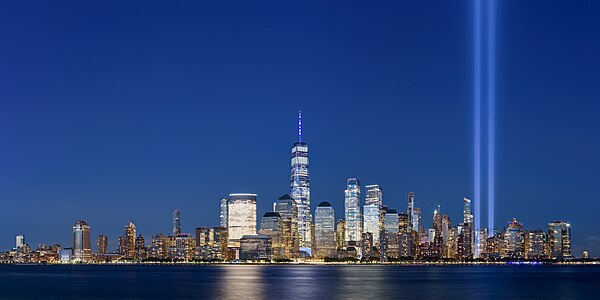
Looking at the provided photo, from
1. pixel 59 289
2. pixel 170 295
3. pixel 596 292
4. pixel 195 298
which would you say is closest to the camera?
pixel 195 298

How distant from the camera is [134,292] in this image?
136 meters

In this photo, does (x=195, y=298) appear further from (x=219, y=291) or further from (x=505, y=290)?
(x=505, y=290)

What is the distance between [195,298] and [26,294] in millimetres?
30183

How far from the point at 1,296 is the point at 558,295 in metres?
85.8

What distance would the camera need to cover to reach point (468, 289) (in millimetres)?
143875

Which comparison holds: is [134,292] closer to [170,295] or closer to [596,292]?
[170,295]

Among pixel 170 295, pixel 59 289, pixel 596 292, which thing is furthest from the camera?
pixel 59 289

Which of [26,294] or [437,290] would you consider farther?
[437,290]

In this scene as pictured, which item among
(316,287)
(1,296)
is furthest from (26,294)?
(316,287)

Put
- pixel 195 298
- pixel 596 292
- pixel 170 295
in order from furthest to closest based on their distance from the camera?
pixel 596 292
pixel 170 295
pixel 195 298

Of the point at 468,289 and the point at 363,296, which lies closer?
the point at 363,296

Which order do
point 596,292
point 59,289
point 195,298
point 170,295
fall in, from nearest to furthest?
point 195,298, point 170,295, point 596,292, point 59,289

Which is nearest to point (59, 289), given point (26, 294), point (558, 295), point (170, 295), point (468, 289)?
point (26, 294)

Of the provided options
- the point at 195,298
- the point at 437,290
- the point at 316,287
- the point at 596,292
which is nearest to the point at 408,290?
the point at 437,290
